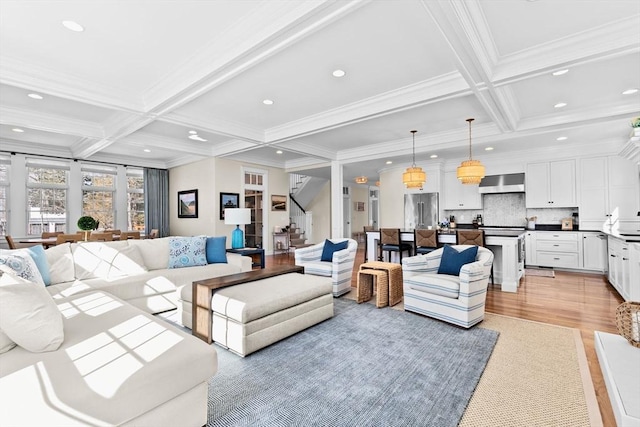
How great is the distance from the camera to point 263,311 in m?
2.56

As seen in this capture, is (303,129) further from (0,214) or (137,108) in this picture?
(0,214)

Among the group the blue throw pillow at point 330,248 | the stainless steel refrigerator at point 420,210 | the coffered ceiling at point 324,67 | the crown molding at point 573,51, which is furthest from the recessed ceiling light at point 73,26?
the stainless steel refrigerator at point 420,210

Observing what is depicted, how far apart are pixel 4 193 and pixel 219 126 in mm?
5152

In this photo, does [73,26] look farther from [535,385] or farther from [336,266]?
[535,385]

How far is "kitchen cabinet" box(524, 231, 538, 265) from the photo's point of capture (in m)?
6.44

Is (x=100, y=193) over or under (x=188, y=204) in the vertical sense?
over

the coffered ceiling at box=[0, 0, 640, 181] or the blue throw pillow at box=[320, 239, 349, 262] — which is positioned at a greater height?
the coffered ceiling at box=[0, 0, 640, 181]

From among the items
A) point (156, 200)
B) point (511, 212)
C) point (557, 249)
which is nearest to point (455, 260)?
point (557, 249)

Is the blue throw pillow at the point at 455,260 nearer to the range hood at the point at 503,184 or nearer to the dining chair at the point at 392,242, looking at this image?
the dining chair at the point at 392,242

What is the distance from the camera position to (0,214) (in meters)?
6.29

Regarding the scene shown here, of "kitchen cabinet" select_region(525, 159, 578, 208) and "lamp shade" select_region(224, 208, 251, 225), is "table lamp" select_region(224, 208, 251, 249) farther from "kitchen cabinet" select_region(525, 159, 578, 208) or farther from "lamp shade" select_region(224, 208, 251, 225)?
"kitchen cabinet" select_region(525, 159, 578, 208)

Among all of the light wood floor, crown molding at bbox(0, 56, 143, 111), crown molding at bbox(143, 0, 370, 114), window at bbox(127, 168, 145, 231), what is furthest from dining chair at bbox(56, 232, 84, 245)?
the light wood floor

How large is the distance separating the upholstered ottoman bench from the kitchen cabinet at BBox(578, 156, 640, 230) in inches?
240

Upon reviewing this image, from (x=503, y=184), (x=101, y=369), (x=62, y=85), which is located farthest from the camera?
(x=503, y=184)
